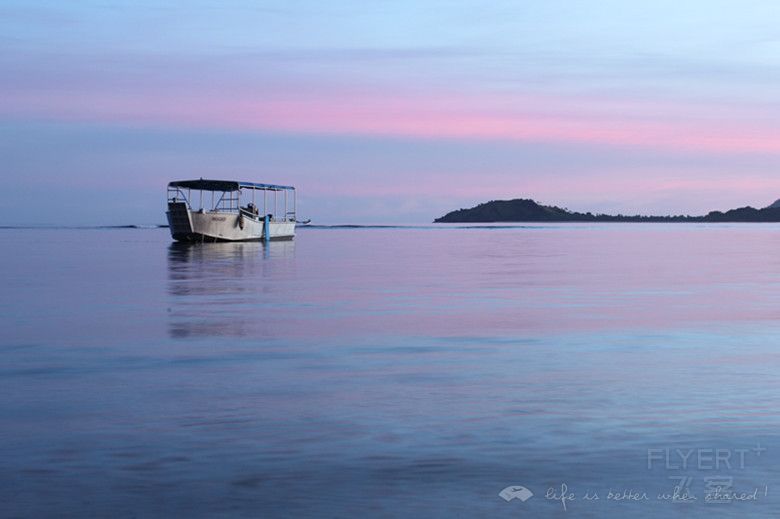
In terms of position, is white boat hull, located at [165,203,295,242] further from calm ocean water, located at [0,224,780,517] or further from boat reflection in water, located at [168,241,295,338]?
calm ocean water, located at [0,224,780,517]

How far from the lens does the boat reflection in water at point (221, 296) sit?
669 inches

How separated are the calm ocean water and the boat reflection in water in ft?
0.53

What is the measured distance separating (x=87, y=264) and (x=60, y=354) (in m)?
32.8

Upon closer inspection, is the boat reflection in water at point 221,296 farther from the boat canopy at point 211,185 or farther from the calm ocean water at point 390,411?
the boat canopy at point 211,185

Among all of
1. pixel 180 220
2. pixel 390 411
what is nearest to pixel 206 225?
pixel 180 220

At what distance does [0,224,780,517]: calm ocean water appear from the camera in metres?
6.48

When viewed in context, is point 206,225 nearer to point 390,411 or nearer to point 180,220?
point 180,220

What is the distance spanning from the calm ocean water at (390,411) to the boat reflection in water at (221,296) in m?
0.16

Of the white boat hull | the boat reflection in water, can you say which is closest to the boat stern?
the white boat hull

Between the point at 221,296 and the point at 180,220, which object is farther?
the point at 180,220

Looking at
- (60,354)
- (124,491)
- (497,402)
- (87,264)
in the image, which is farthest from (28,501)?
(87,264)

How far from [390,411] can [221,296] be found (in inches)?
638

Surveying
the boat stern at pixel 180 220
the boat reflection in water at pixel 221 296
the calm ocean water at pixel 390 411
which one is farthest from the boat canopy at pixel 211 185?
the calm ocean water at pixel 390 411

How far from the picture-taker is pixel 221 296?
81.5ft
